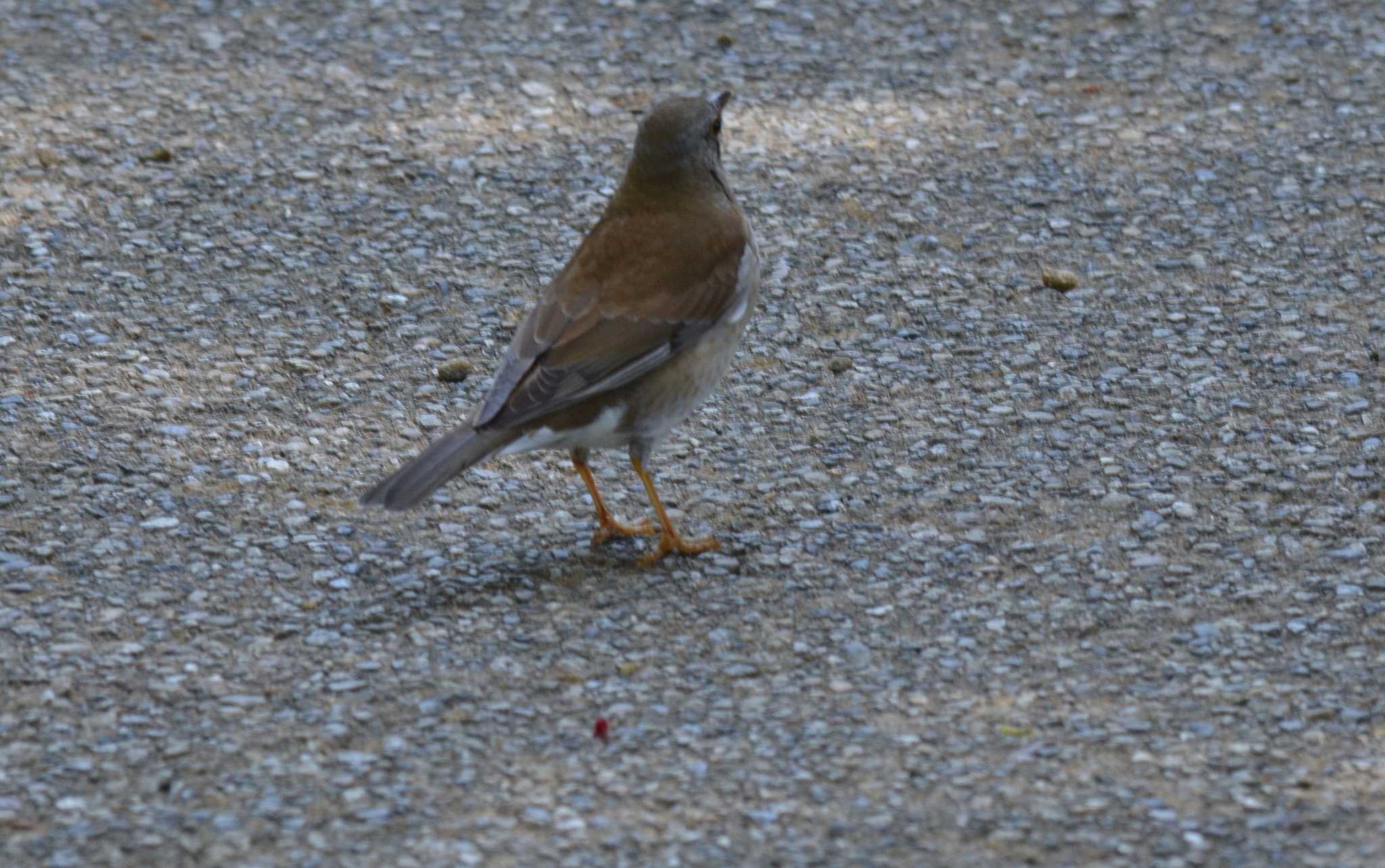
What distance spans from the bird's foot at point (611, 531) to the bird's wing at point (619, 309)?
531mm

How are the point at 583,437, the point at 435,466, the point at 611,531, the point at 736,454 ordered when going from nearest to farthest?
the point at 435,466
the point at 583,437
the point at 611,531
the point at 736,454

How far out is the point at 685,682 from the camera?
4922mm

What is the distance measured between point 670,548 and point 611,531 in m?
0.26

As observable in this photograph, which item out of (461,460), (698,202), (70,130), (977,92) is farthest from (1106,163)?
(70,130)

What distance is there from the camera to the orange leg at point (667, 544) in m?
5.66

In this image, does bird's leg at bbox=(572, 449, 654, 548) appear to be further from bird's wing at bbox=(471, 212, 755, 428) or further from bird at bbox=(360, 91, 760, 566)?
bird's wing at bbox=(471, 212, 755, 428)

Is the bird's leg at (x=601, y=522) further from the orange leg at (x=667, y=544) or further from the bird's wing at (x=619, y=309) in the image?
the bird's wing at (x=619, y=309)

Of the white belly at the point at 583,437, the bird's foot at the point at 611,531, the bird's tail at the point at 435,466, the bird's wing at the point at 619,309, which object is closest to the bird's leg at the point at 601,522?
the bird's foot at the point at 611,531

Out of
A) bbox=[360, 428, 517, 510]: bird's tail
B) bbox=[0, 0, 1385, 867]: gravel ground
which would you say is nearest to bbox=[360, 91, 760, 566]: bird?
bbox=[360, 428, 517, 510]: bird's tail

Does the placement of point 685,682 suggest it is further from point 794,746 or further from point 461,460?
point 461,460

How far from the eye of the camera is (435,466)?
524 centimetres

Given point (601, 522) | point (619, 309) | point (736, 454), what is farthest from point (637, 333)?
point (736, 454)

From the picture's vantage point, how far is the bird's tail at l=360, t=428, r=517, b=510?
17.0 ft

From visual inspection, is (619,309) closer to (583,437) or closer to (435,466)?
(583,437)
